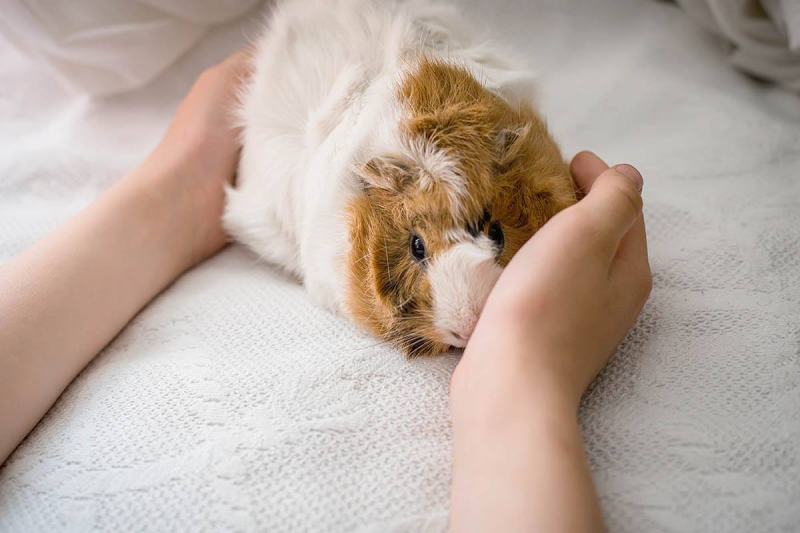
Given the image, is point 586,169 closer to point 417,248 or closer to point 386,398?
point 417,248

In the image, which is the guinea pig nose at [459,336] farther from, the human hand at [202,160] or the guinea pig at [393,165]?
the human hand at [202,160]

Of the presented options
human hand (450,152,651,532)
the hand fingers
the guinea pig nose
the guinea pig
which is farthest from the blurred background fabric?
the guinea pig nose

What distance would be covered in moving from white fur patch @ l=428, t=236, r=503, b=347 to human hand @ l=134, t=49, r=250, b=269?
2.32 ft

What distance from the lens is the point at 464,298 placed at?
1.00m

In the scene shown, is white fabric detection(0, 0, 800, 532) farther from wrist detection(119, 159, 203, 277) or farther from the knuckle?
the knuckle

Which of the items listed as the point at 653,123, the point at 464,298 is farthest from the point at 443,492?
the point at 653,123

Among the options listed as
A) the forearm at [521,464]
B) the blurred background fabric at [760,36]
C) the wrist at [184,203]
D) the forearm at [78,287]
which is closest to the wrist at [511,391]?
the forearm at [521,464]

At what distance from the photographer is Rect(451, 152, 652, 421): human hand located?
898 mm

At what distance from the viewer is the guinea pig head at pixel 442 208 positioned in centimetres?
103

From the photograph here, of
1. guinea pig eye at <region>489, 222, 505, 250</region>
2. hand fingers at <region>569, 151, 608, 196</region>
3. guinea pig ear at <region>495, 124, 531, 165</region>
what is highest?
guinea pig ear at <region>495, 124, 531, 165</region>

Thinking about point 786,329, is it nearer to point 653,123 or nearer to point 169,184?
point 653,123

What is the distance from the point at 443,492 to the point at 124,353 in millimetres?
679

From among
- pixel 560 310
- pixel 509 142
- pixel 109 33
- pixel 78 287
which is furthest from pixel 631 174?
pixel 109 33

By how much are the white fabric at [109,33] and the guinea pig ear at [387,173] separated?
0.94 m
